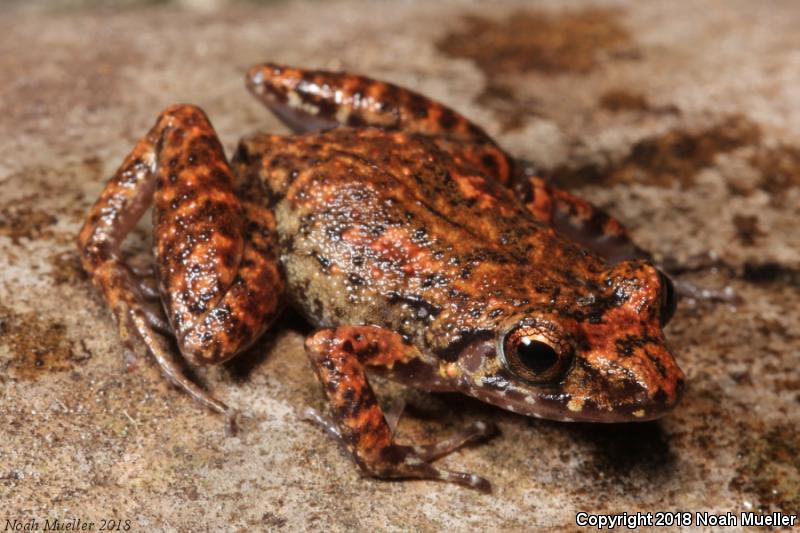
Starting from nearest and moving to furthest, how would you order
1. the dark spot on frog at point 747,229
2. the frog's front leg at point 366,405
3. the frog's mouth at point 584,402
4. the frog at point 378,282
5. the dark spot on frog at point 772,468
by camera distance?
the frog's mouth at point 584,402 → the frog at point 378,282 → the frog's front leg at point 366,405 → the dark spot on frog at point 772,468 → the dark spot on frog at point 747,229

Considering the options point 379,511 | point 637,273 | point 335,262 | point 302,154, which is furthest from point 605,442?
point 302,154

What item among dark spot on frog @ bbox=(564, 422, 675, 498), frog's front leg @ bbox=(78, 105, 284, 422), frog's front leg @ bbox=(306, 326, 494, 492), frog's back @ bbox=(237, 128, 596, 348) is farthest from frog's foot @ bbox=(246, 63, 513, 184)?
dark spot on frog @ bbox=(564, 422, 675, 498)

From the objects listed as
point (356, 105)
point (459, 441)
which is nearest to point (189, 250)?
point (356, 105)

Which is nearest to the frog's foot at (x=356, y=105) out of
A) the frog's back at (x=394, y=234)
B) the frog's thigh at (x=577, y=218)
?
the frog's thigh at (x=577, y=218)

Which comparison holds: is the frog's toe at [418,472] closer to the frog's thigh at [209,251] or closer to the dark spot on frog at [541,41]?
the frog's thigh at [209,251]

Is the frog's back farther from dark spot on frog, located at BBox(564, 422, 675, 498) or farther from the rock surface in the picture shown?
dark spot on frog, located at BBox(564, 422, 675, 498)

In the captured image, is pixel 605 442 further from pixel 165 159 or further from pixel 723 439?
pixel 165 159

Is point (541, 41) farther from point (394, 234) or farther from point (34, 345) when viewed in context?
point (34, 345)

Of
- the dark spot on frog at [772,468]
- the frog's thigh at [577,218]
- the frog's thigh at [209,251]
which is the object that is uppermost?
the frog's thigh at [209,251]
